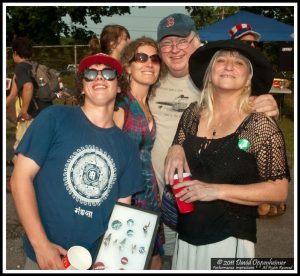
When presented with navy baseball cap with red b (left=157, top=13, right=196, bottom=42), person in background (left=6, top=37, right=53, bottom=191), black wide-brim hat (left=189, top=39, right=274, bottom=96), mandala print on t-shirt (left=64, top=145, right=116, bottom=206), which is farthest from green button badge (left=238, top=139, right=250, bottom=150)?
person in background (left=6, top=37, right=53, bottom=191)

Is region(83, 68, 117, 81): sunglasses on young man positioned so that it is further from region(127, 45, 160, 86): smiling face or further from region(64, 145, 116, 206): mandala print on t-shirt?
region(127, 45, 160, 86): smiling face

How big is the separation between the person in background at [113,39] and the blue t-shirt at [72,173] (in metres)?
1.41

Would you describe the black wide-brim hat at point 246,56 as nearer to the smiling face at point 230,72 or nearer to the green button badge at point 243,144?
the smiling face at point 230,72

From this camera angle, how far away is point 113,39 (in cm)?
374

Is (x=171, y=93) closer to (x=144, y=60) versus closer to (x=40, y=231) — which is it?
(x=144, y=60)

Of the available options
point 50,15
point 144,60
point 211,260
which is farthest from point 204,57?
point 50,15

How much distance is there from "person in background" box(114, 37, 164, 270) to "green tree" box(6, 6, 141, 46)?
1.32 meters

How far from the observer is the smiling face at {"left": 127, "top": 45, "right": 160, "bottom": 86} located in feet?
10.1

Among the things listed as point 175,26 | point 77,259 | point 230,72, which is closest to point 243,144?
point 230,72

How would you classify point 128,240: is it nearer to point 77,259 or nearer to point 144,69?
point 77,259

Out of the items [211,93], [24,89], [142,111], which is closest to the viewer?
[211,93]

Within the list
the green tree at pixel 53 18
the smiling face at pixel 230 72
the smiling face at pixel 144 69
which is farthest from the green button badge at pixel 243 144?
the green tree at pixel 53 18

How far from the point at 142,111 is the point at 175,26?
773mm

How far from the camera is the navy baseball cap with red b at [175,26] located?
3.26 metres
